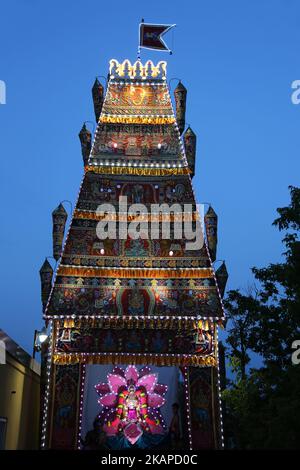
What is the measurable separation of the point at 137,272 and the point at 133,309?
1135 millimetres

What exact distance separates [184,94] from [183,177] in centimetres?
334

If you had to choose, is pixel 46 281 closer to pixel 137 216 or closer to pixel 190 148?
pixel 137 216

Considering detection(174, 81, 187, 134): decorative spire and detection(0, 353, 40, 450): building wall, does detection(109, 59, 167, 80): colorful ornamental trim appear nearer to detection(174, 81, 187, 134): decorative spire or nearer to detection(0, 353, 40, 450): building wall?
detection(174, 81, 187, 134): decorative spire

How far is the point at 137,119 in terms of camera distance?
19938mm

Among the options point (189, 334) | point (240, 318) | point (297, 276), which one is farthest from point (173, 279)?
point (240, 318)

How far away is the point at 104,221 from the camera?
714 inches

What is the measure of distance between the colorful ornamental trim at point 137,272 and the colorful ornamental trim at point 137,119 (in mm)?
5366

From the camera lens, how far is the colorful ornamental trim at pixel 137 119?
19.9 m

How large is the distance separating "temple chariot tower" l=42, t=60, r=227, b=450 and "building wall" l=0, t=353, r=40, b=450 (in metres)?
0.96

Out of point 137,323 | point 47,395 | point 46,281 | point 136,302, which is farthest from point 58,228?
point 47,395

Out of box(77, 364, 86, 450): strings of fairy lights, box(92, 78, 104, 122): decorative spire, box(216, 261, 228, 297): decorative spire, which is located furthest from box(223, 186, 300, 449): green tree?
box(92, 78, 104, 122): decorative spire

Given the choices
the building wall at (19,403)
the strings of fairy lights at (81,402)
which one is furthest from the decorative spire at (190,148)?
the building wall at (19,403)

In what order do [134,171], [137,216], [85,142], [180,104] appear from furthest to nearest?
[180,104] < [85,142] < [134,171] < [137,216]
